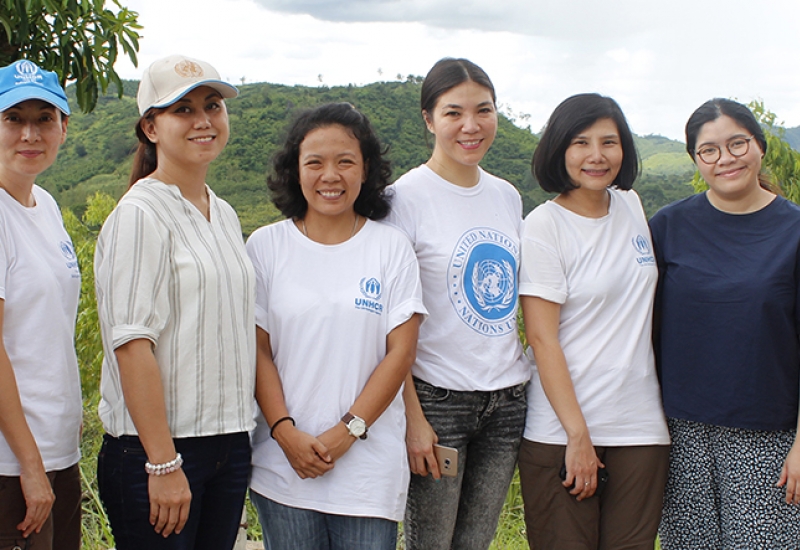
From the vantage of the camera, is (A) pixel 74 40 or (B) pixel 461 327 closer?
(B) pixel 461 327

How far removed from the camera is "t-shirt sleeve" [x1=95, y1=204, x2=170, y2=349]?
5.76 feet

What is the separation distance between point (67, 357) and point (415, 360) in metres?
0.95

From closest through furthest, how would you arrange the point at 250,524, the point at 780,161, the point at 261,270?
the point at 261,270, the point at 250,524, the point at 780,161

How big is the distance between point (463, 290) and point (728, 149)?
2.82 feet

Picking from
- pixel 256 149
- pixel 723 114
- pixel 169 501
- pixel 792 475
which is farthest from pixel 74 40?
pixel 256 149

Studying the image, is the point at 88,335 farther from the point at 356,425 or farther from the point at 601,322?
the point at 601,322

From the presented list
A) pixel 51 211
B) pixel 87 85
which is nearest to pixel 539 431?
pixel 51 211

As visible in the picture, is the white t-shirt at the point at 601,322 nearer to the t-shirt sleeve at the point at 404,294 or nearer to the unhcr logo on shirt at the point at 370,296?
the t-shirt sleeve at the point at 404,294

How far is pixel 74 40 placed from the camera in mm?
2688

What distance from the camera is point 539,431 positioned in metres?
2.28

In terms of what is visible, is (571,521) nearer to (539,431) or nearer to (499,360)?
(539,431)

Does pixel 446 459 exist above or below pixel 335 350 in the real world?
below

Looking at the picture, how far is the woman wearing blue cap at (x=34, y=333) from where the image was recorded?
1.77 metres

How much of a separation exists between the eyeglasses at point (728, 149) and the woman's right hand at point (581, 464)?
88 centimetres
